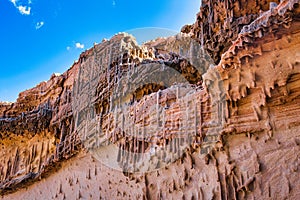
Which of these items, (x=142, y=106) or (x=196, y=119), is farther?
(x=142, y=106)

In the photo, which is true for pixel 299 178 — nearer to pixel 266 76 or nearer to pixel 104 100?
pixel 266 76

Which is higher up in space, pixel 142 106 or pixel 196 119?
pixel 142 106

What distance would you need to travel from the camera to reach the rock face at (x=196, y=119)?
366 cm

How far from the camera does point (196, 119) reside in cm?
464

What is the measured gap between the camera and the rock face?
3.66 meters

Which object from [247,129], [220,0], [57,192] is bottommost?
[57,192]

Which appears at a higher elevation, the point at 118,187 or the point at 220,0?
the point at 220,0

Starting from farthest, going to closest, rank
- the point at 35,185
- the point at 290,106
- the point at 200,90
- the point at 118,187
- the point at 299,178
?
the point at 35,185
the point at 118,187
the point at 200,90
the point at 290,106
the point at 299,178

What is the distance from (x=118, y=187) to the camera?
5812mm

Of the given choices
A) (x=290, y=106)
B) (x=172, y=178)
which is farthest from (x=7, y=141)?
(x=290, y=106)

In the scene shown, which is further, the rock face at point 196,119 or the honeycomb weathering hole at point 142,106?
the honeycomb weathering hole at point 142,106

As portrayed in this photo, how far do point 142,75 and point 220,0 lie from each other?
257cm

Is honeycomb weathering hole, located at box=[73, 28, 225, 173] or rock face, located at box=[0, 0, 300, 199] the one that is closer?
rock face, located at box=[0, 0, 300, 199]

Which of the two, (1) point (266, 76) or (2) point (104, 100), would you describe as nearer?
(1) point (266, 76)
